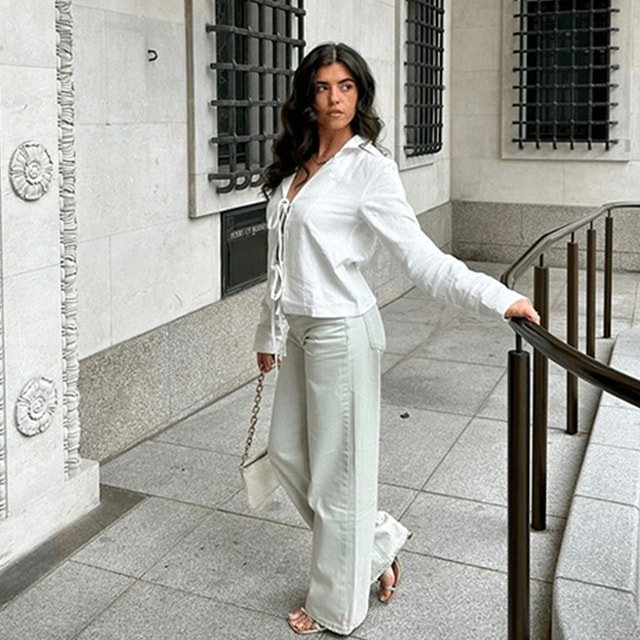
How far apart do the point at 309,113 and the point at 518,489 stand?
1102 mm

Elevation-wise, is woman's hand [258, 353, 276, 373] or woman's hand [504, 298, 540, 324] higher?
woman's hand [504, 298, 540, 324]

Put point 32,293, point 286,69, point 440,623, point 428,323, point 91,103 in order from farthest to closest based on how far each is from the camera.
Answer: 1. point 428,323
2. point 286,69
3. point 91,103
4. point 32,293
5. point 440,623

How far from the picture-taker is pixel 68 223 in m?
3.21

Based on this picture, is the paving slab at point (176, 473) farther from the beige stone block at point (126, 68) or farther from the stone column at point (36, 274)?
the beige stone block at point (126, 68)

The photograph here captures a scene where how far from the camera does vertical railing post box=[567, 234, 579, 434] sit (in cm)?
418

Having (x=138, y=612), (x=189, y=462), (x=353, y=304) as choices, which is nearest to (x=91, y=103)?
(x=189, y=462)

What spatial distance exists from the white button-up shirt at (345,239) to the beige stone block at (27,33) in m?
1.02

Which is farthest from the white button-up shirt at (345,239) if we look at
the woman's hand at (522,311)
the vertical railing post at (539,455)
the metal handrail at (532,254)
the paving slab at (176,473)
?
the paving slab at (176,473)

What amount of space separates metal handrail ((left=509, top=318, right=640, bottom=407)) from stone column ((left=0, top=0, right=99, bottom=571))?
163cm

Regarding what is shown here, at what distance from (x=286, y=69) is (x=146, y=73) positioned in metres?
1.43

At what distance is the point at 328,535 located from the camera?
8.38ft

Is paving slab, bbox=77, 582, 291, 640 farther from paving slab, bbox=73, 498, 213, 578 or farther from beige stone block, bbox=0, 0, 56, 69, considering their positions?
beige stone block, bbox=0, 0, 56, 69

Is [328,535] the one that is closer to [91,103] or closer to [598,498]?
[598,498]

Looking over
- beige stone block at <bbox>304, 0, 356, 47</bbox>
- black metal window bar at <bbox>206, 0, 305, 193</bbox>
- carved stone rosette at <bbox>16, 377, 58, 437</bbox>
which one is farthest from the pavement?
beige stone block at <bbox>304, 0, 356, 47</bbox>
